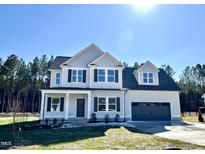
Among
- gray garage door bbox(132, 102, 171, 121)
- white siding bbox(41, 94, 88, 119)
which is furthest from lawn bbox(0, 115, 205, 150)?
gray garage door bbox(132, 102, 171, 121)

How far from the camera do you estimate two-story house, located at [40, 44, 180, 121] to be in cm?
2055

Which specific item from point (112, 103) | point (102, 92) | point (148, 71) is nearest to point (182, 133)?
point (112, 103)

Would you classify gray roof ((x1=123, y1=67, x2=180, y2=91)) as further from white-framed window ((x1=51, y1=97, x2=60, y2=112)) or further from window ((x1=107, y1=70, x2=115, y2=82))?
white-framed window ((x1=51, y1=97, x2=60, y2=112))

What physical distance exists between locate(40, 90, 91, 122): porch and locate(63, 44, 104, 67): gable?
330 cm

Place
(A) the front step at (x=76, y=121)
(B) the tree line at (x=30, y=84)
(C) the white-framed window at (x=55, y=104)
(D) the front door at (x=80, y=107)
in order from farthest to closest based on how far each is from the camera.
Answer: (B) the tree line at (x=30, y=84) → (D) the front door at (x=80, y=107) → (C) the white-framed window at (x=55, y=104) → (A) the front step at (x=76, y=121)

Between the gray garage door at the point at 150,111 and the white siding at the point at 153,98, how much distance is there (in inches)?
17.0

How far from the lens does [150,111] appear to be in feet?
72.9

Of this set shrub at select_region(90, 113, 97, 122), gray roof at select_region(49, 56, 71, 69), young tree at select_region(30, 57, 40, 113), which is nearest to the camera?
shrub at select_region(90, 113, 97, 122)

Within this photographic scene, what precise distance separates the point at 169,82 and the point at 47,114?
47.1 feet

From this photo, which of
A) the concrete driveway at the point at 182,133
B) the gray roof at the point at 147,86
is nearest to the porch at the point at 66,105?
the gray roof at the point at 147,86

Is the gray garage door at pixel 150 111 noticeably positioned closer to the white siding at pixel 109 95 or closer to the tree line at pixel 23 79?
the white siding at pixel 109 95

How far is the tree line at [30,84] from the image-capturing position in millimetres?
45500

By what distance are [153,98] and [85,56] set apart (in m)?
8.65
